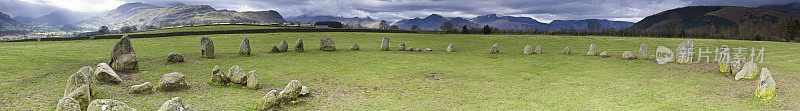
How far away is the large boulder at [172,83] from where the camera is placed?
33.8ft

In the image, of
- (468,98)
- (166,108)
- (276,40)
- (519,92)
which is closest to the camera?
(166,108)

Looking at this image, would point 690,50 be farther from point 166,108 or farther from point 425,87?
point 166,108

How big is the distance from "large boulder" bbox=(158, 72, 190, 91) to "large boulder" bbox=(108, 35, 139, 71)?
5.15 metres

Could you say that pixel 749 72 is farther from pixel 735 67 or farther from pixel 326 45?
pixel 326 45

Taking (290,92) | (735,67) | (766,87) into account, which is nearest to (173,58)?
(290,92)

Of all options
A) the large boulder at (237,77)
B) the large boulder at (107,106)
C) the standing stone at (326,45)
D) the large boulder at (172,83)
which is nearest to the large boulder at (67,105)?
the large boulder at (107,106)

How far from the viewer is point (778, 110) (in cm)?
848

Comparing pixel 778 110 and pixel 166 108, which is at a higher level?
pixel 166 108

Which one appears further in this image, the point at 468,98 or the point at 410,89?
the point at 410,89

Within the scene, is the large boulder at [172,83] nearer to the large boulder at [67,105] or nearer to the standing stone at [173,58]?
the large boulder at [67,105]

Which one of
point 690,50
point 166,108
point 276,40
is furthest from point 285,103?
point 276,40

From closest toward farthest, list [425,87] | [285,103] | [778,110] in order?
[778,110]
[285,103]
[425,87]

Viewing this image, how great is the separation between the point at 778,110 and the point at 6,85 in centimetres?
2032

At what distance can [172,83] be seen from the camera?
10.4 m
